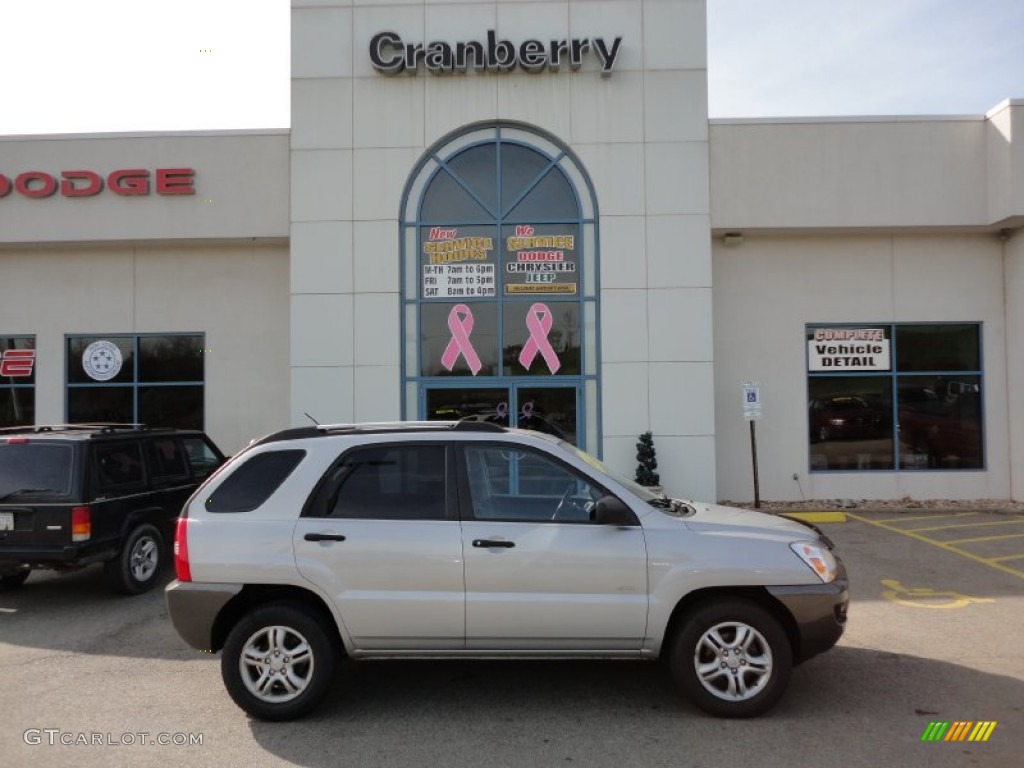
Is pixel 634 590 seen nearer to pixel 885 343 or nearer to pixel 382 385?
pixel 382 385

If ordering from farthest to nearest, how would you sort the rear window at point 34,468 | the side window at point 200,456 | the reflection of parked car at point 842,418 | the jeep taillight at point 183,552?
the reflection of parked car at point 842,418
the side window at point 200,456
the rear window at point 34,468
the jeep taillight at point 183,552

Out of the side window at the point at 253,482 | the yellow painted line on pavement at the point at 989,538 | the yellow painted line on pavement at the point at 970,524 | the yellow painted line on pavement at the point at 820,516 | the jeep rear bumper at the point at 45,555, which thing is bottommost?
the yellow painted line on pavement at the point at 989,538

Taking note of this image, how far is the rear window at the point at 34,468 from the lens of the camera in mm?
7875

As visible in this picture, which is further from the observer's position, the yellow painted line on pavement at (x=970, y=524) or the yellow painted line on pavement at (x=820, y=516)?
the yellow painted line on pavement at (x=820, y=516)

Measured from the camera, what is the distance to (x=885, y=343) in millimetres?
14516

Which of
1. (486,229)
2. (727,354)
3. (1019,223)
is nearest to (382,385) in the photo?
(486,229)

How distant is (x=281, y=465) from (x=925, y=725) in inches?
171

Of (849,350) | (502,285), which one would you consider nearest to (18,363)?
(502,285)

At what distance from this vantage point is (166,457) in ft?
31.3

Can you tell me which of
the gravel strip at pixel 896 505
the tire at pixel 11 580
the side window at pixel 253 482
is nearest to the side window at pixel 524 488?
the side window at pixel 253 482

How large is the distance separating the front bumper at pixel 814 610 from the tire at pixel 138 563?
6564 millimetres

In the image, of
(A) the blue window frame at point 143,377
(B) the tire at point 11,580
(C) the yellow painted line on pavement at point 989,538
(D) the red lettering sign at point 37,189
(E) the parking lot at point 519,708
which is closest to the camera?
(E) the parking lot at point 519,708

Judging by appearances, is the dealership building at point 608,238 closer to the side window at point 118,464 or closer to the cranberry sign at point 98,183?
the cranberry sign at point 98,183

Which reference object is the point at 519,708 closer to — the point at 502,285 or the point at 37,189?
the point at 502,285
